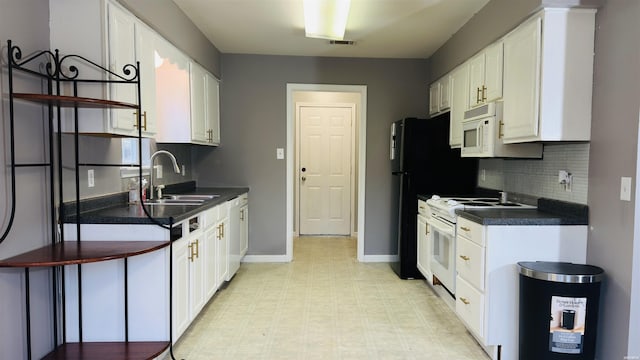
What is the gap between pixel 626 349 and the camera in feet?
6.51

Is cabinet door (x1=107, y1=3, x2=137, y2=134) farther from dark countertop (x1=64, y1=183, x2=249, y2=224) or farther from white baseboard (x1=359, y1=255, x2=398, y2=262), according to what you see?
white baseboard (x1=359, y1=255, x2=398, y2=262)

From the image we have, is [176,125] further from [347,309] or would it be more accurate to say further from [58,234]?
[347,309]

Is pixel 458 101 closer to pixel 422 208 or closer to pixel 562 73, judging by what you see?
pixel 422 208

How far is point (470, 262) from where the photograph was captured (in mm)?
2551

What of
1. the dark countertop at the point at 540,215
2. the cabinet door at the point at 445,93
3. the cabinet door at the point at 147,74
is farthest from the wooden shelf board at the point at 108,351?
the cabinet door at the point at 445,93

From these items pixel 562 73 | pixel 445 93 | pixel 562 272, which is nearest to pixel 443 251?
pixel 562 272

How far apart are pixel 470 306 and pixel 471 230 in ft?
1.63

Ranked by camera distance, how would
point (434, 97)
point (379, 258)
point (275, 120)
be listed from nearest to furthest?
point (434, 97)
point (275, 120)
point (379, 258)

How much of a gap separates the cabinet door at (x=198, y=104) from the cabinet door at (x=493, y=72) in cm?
246

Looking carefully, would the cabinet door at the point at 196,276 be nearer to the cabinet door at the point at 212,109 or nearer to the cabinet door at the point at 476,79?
the cabinet door at the point at 212,109

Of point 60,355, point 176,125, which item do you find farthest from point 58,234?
point 176,125

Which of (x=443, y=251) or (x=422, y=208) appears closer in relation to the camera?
(x=443, y=251)

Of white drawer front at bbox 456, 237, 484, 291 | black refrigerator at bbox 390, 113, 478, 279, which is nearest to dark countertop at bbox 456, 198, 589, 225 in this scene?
white drawer front at bbox 456, 237, 484, 291

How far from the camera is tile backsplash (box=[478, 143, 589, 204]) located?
7.84ft
